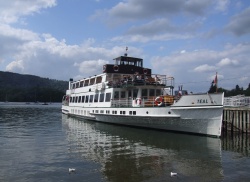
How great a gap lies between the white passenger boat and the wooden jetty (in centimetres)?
430

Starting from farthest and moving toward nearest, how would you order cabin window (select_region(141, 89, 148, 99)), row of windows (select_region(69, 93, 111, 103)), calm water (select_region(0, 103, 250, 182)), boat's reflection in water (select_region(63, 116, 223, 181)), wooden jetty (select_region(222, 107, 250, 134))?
row of windows (select_region(69, 93, 111, 103)), cabin window (select_region(141, 89, 148, 99)), wooden jetty (select_region(222, 107, 250, 134)), boat's reflection in water (select_region(63, 116, 223, 181)), calm water (select_region(0, 103, 250, 182))

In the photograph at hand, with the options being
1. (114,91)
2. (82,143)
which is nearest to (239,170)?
(82,143)

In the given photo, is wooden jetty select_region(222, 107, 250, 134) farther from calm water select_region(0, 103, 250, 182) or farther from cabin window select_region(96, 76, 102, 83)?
cabin window select_region(96, 76, 102, 83)

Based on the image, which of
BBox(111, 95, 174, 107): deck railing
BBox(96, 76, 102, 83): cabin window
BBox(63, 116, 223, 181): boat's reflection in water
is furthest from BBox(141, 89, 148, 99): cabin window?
BBox(96, 76, 102, 83): cabin window

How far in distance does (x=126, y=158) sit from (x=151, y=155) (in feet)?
5.12

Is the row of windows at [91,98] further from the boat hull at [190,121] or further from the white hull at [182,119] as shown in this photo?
the boat hull at [190,121]

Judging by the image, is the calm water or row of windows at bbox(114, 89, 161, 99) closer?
the calm water

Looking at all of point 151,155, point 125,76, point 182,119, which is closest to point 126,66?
point 125,76

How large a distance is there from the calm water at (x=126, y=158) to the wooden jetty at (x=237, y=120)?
2.17m

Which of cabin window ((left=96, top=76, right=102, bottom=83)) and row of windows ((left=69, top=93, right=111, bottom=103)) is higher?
cabin window ((left=96, top=76, right=102, bottom=83))

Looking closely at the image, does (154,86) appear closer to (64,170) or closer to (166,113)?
(166,113)

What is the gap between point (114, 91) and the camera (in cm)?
2867

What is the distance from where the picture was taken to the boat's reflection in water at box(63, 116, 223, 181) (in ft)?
37.8

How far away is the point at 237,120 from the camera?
2439cm
